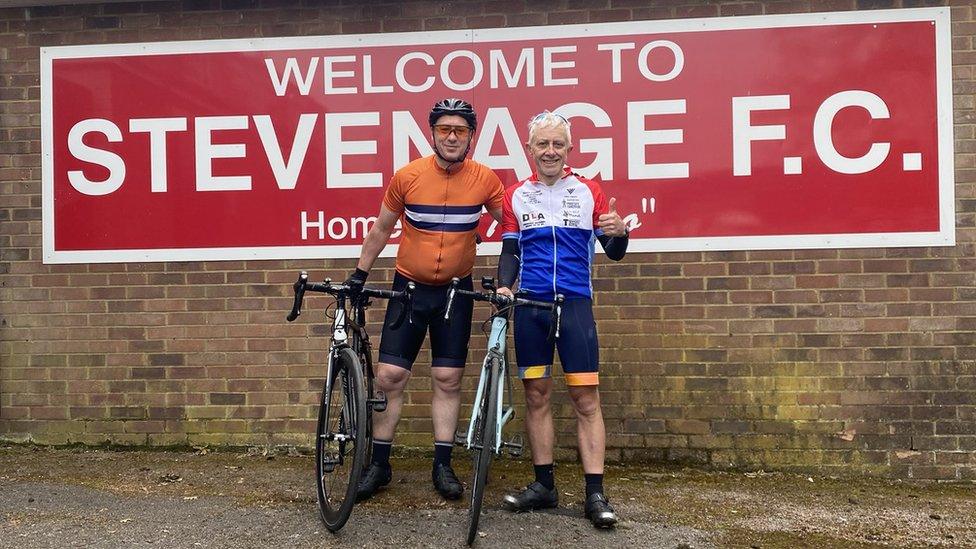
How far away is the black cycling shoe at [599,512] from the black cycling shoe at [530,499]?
0.72ft

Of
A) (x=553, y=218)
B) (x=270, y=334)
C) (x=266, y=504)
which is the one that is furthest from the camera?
(x=270, y=334)

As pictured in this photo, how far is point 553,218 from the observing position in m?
4.40

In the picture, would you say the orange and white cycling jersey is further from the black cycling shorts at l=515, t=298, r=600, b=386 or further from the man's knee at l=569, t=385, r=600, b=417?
the man's knee at l=569, t=385, r=600, b=417

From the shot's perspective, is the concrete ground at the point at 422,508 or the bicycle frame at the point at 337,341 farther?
the bicycle frame at the point at 337,341

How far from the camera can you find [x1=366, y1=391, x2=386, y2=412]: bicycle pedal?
14.4ft

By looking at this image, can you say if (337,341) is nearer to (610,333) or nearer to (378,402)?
(378,402)

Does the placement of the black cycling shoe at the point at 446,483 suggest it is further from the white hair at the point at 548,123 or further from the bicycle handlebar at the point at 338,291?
the white hair at the point at 548,123

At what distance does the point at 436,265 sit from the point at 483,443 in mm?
1066

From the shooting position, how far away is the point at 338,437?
428cm

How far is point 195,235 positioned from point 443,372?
2172 mm

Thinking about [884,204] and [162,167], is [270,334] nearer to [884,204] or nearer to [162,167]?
[162,167]

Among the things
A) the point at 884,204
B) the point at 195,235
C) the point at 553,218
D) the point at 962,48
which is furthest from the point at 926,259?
the point at 195,235

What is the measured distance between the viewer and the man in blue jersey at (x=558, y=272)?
438 cm

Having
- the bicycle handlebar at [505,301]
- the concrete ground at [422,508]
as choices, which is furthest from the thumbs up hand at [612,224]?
the concrete ground at [422,508]
